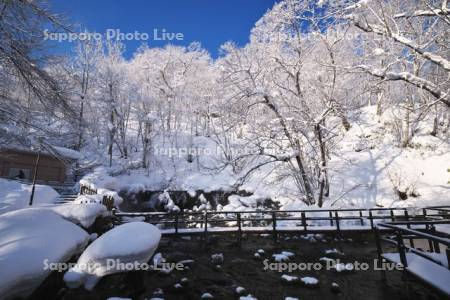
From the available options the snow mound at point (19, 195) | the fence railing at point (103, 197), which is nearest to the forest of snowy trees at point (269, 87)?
the fence railing at point (103, 197)

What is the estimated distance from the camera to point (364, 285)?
5.12 metres

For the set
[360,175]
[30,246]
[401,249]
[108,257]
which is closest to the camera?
[30,246]

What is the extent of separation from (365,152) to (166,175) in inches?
739

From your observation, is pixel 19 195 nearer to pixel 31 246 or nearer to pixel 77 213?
pixel 77 213

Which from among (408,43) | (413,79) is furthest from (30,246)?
(408,43)

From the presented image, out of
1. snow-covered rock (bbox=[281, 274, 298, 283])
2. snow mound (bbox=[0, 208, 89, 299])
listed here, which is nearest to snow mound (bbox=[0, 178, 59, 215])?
snow mound (bbox=[0, 208, 89, 299])

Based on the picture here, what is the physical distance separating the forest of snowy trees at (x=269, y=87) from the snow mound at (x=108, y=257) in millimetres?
3501

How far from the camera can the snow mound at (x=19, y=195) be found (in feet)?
50.8

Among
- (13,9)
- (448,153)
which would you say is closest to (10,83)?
(13,9)

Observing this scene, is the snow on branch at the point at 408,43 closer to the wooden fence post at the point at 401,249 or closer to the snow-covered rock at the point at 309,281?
the wooden fence post at the point at 401,249

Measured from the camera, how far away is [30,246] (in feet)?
11.7

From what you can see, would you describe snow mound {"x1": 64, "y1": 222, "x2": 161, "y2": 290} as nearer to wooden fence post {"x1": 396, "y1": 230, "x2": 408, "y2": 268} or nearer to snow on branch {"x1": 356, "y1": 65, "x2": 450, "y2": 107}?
wooden fence post {"x1": 396, "y1": 230, "x2": 408, "y2": 268}

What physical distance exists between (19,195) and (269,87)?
1885 centimetres

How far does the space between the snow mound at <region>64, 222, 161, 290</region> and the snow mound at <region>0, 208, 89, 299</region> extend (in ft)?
1.22
